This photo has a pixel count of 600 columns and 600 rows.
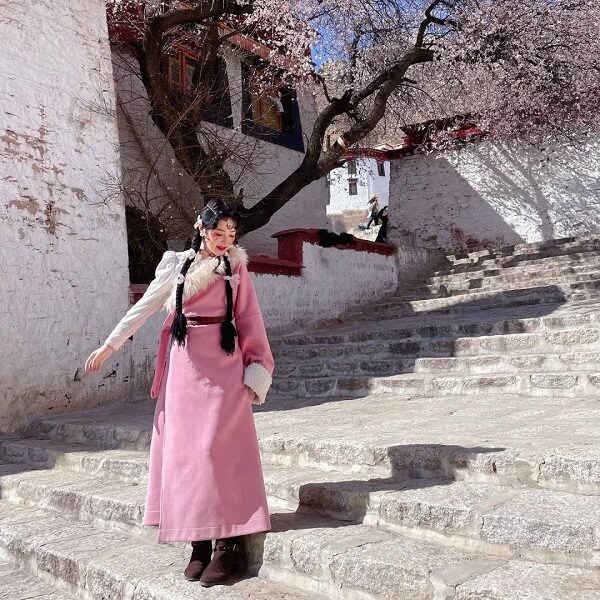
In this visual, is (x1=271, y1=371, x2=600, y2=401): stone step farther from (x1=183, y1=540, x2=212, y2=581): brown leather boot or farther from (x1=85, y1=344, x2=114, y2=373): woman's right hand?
(x1=85, y1=344, x2=114, y2=373): woman's right hand

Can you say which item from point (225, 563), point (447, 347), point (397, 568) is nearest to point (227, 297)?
point (225, 563)

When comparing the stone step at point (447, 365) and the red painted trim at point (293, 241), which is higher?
the red painted trim at point (293, 241)

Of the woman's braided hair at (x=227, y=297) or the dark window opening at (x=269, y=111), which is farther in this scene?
the dark window opening at (x=269, y=111)

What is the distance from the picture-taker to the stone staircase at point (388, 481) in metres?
2.46

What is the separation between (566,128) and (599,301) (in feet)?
19.4

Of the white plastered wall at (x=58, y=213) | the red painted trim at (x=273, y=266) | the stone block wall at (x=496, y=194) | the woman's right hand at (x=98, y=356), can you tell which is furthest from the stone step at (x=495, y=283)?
the woman's right hand at (x=98, y=356)

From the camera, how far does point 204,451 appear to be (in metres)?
2.77

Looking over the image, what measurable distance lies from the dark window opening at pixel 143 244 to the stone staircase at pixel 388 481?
7.67 ft

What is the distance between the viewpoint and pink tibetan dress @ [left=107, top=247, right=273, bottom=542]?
275cm

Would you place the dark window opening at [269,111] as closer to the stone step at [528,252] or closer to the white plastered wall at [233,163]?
the white plastered wall at [233,163]

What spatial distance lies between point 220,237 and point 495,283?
752 centimetres

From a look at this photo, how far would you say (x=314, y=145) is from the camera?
9.77 metres

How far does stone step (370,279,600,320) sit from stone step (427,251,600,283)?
824 mm

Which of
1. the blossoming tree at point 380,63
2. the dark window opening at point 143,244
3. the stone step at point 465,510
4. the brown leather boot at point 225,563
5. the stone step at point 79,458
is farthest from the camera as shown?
the blossoming tree at point 380,63
